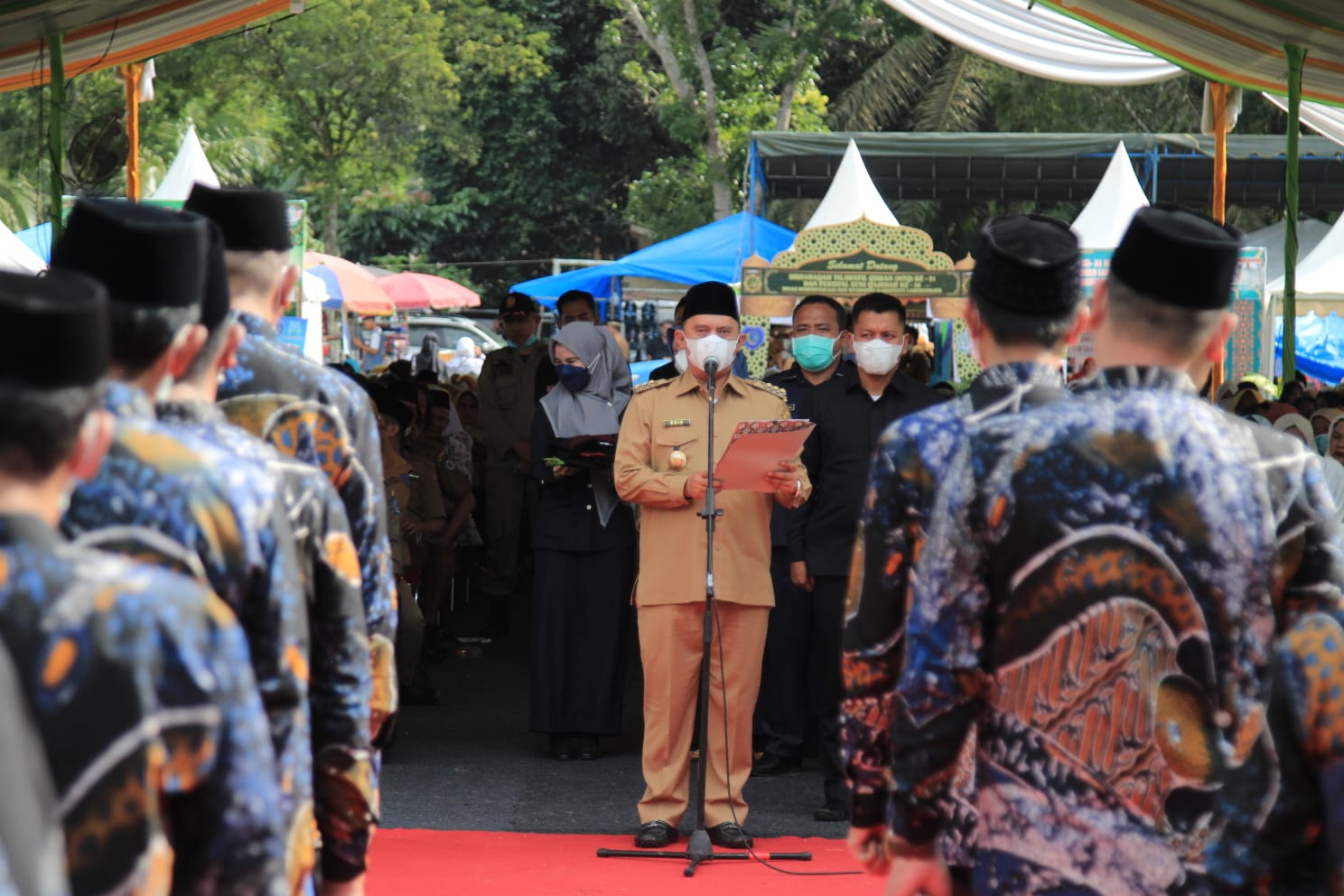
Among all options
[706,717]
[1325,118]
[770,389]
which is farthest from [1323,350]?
[706,717]

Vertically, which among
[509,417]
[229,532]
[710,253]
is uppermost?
[710,253]

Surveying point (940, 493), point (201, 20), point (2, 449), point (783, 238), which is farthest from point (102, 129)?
point (2, 449)

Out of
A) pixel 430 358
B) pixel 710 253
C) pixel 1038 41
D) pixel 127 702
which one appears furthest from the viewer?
pixel 430 358

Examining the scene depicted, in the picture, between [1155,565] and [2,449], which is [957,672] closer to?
[1155,565]

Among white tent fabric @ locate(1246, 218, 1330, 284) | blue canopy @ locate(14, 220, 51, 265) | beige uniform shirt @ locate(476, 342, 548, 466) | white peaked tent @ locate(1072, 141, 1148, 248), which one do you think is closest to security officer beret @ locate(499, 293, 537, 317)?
beige uniform shirt @ locate(476, 342, 548, 466)

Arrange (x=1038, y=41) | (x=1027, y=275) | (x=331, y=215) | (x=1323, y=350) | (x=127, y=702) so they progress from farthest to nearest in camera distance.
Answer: (x=331, y=215), (x=1323, y=350), (x=1038, y=41), (x=1027, y=275), (x=127, y=702)

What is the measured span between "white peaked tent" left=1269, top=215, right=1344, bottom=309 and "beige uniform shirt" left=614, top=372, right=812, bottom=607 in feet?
35.1

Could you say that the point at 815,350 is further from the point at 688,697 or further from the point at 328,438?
the point at 328,438

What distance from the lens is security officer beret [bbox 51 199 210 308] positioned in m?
2.65

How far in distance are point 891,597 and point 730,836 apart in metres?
3.56

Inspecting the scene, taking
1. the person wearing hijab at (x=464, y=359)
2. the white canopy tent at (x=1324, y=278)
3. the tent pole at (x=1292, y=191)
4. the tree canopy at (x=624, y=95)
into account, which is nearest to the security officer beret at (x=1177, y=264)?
the tent pole at (x=1292, y=191)

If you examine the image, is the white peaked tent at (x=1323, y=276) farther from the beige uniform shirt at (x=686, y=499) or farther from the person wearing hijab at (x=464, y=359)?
the person wearing hijab at (x=464, y=359)

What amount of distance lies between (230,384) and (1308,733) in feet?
6.93

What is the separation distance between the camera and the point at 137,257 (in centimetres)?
266
